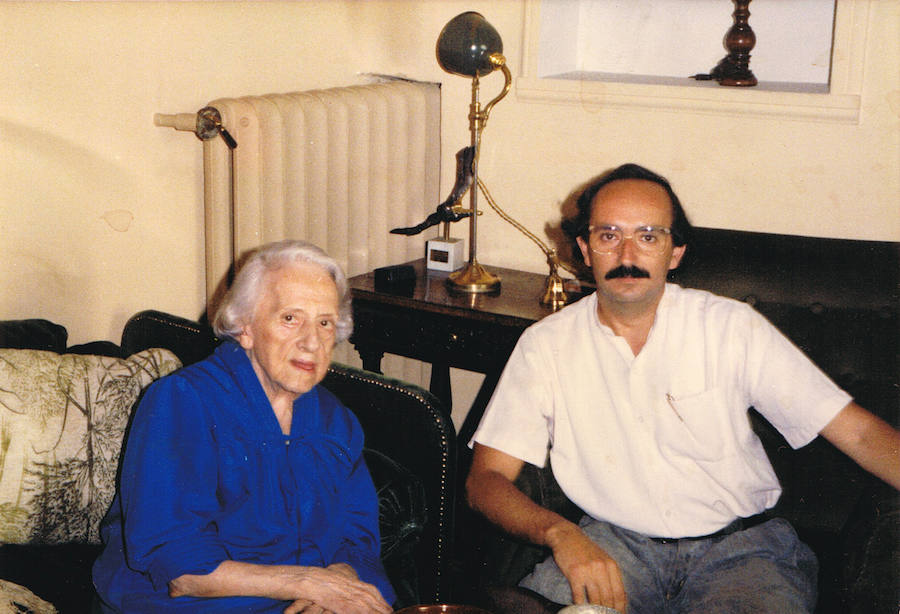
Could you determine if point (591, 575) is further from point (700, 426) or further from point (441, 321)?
point (441, 321)

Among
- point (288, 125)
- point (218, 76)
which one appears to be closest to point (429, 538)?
point (288, 125)

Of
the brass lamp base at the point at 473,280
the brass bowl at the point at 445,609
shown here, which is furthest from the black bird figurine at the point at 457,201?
the brass bowl at the point at 445,609

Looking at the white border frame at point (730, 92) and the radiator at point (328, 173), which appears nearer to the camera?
the radiator at point (328, 173)

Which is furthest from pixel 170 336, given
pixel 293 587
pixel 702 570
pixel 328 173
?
pixel 702 570

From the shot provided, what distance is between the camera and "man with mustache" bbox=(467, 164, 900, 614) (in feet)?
5.84

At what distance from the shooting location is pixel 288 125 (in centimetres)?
271

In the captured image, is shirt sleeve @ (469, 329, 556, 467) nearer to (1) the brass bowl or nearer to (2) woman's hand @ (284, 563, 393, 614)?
(2) woman's hand @ (284, 563, 393, 614)

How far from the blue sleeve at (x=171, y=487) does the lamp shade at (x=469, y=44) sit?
1638 mm

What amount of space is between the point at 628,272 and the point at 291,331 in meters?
0.68

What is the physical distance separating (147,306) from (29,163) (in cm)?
54

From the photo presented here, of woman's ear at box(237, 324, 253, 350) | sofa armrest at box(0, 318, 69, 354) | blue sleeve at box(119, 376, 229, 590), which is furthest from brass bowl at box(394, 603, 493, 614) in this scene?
sofa armrest at box(0, 318, 69, 354)

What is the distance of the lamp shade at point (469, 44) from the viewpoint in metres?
2.89

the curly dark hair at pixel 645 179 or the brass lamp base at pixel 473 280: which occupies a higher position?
the curly dark hair at pixel 645 179

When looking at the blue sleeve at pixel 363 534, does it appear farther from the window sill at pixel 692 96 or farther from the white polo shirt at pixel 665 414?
the window sill at pixel 692 96
